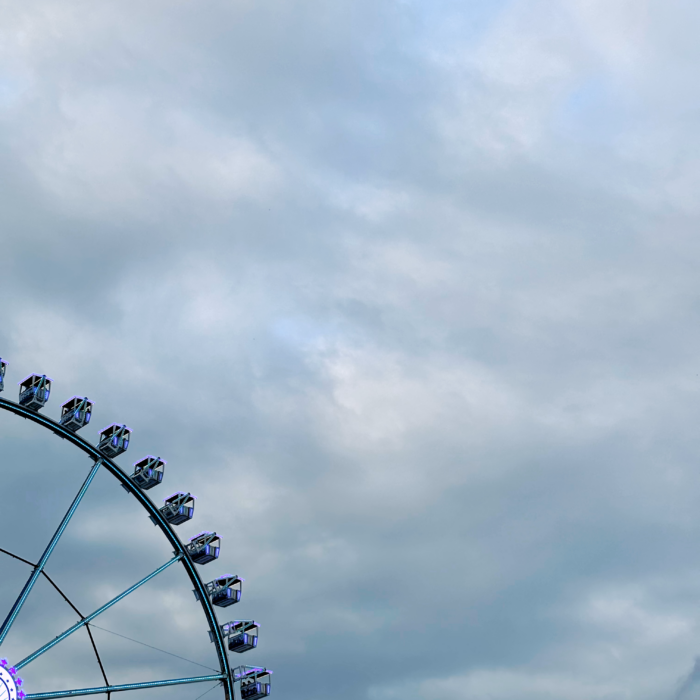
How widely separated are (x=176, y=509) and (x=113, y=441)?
6281 millimetres

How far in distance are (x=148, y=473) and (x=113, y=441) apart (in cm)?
331

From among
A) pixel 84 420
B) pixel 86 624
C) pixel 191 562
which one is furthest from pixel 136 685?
pixel 84 420

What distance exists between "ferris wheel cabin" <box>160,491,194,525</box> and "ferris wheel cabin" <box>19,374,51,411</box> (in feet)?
36.2

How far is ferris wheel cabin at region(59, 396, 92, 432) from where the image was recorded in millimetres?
71312

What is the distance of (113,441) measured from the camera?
73312 mm

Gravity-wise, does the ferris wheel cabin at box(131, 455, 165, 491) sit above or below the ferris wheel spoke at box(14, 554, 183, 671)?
above

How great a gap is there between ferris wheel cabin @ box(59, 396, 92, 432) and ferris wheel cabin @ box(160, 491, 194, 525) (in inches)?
308

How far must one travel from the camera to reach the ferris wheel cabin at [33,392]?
228 feet

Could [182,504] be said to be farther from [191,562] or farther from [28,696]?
[28,696]

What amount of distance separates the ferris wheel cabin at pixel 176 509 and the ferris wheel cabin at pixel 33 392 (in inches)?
434

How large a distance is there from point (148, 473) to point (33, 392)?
31.0 feet

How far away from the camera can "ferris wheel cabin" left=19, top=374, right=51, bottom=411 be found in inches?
2739

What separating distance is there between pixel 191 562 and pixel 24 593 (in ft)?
41.7

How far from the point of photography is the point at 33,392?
6950cm
